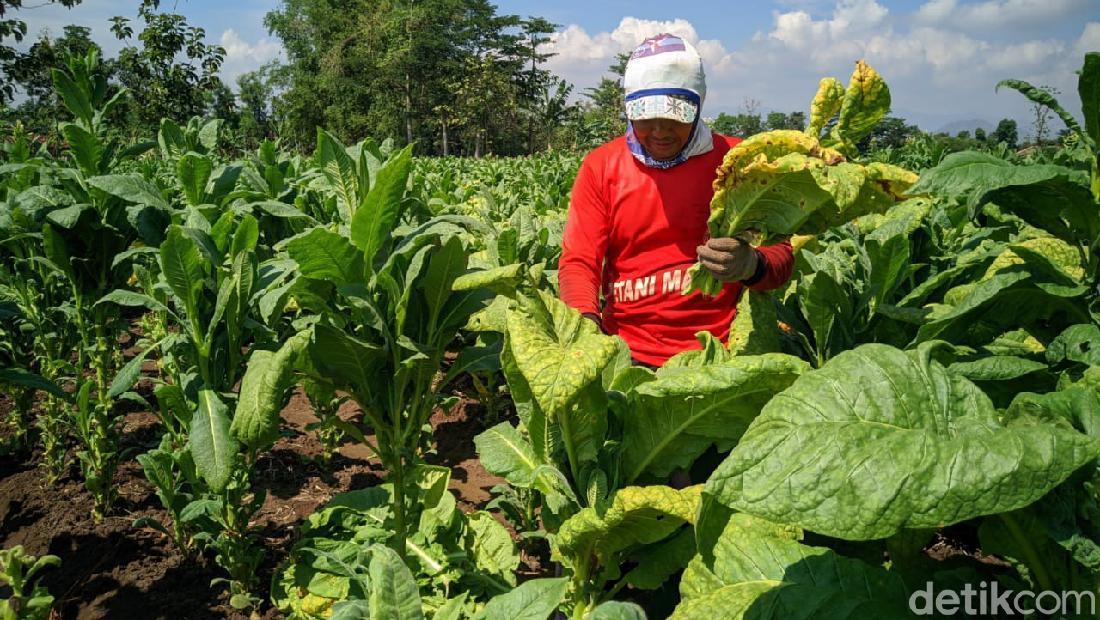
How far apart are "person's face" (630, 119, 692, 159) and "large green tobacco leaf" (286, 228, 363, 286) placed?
1078 mm

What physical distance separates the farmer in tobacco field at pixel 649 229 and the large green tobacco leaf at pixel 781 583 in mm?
994

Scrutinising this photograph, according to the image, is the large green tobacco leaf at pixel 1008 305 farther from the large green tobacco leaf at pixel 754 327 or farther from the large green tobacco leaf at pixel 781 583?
the large green tobacco leaf at pixel 781 583

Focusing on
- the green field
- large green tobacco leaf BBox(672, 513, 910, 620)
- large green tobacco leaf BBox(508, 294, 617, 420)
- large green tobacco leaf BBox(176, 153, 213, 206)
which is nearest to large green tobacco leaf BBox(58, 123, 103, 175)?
the green field

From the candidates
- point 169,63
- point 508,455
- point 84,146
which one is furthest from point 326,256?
point 169,63

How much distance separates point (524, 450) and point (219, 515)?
116cm

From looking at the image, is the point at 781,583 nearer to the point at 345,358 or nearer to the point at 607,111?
the point at 345,358

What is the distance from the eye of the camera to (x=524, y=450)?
2162 millimetres

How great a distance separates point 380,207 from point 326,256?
0.81ft

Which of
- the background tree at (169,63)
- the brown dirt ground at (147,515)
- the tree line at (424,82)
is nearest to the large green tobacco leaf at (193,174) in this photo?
the brown dirt ground at (147,515)

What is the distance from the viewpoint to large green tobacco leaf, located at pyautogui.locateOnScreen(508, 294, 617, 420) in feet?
5.12

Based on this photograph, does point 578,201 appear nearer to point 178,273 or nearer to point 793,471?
point 178,273

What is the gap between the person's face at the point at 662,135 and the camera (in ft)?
7.86

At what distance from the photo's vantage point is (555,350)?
1.68 meters

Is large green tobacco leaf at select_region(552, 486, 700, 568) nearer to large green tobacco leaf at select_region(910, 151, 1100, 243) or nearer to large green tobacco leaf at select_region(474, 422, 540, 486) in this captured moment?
large green tobacco leaf at select_region(474, 422, 540, 486)
